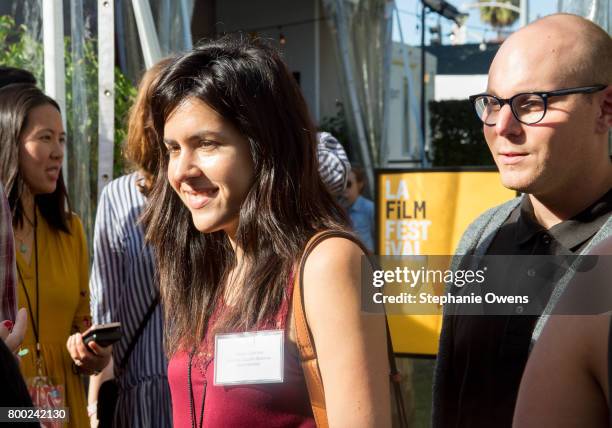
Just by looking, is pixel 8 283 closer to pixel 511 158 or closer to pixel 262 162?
pixel 262 162

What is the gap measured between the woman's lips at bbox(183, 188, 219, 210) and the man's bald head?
728 mm

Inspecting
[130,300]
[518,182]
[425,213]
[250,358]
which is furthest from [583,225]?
[425,213]

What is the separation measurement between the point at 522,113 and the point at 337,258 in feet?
1.83

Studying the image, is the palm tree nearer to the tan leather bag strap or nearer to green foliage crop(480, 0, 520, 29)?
green foliage crop(480, 0, 520, 29)

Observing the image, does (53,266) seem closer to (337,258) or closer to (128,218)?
(128,218)

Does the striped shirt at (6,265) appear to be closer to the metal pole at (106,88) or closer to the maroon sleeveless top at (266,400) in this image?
the maroon sleeveless top at (266,400)

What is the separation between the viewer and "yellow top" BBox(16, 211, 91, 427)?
3.12 metres

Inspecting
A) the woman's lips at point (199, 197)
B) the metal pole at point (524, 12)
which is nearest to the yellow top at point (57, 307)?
the woman's lips at point (199, 197)

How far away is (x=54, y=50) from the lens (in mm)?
4402

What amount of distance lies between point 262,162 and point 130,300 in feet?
4.66

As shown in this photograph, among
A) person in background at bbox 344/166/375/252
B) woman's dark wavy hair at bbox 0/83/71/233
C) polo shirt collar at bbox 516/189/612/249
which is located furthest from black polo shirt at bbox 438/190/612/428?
person in background at bbox 344/166/375/252

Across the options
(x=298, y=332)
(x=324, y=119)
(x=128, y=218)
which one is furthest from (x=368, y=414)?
(x=324, y=119)

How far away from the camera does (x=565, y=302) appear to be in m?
1.17

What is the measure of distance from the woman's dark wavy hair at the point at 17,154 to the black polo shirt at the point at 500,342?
187 centimetres
